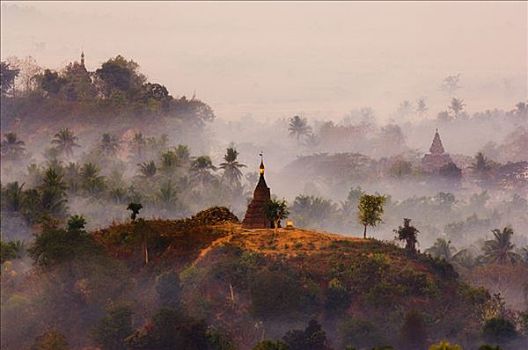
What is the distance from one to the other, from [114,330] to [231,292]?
13.6m

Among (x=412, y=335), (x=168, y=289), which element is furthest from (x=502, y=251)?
(x=168, y=289)

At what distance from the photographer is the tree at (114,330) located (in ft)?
317

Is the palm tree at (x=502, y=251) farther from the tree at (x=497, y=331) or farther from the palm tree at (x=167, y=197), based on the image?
the palm tree at (x=167, y=197)

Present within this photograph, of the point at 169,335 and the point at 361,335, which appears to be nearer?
the point at 169,335

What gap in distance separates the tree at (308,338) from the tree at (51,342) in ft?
72.5

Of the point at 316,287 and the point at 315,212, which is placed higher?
the point at 315,212

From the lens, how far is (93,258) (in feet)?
355

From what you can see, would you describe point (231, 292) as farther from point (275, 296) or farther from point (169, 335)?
point (169, 335)

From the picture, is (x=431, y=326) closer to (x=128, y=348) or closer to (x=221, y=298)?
(x=221, y=298)

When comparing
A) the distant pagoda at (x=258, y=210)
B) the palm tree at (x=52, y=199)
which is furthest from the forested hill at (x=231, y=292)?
the palm tree at (x=52, y=199)

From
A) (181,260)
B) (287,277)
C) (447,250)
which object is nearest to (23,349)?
(181,260)

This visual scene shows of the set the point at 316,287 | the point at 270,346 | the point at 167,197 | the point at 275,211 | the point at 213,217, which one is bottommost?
the point at 270,346

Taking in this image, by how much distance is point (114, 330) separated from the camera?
96.6 m

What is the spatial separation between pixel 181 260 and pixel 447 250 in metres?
52.1
